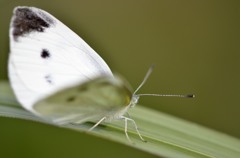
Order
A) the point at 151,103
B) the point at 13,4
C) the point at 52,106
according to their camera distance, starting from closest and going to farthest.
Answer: the point at 52,106, the point at 151,103, the point at 13,4

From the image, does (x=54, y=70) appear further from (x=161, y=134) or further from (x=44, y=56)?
(x=161, y=134)

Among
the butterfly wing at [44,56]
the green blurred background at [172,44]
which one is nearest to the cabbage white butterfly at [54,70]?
the butterfly wing at [44,56]

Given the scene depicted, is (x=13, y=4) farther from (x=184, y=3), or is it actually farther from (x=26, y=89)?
(x=26, y=89)

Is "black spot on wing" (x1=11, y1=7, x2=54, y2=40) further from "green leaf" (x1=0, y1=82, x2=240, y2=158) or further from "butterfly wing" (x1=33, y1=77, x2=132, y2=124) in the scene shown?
"butterfly wing" (x1=33, y1=77, x2=132, y2=124)

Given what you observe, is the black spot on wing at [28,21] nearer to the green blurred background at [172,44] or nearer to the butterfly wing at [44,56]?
the butterfly wing at [44,56]

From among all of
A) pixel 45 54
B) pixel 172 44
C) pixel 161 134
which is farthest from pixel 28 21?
pixel 172 44

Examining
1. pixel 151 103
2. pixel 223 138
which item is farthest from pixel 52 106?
pixel 151 103

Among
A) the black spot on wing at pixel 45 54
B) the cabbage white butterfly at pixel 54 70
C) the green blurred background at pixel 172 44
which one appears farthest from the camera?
the green blurred background at pixel 172 44
